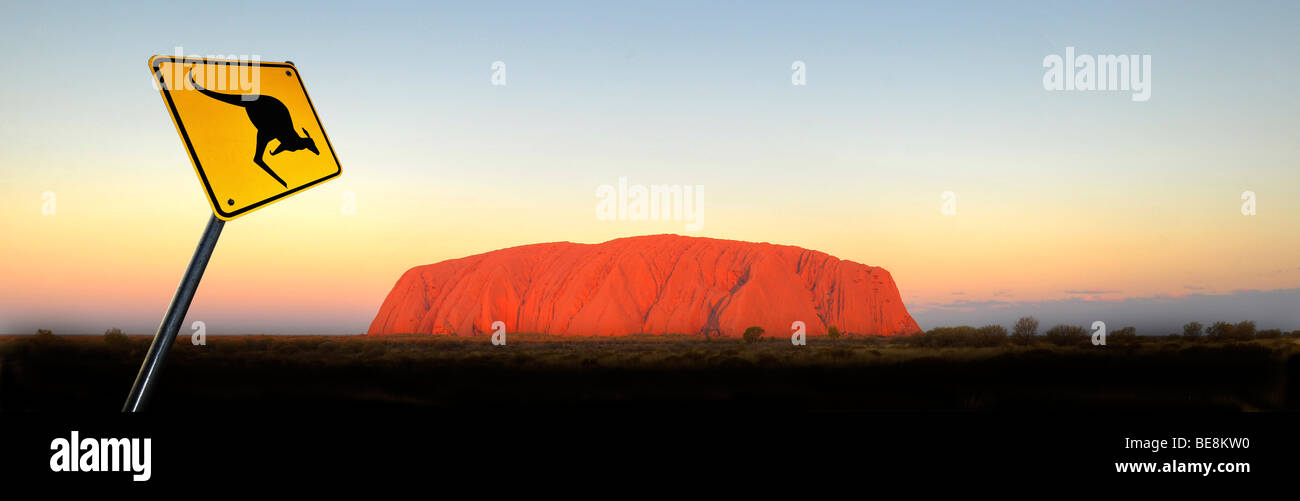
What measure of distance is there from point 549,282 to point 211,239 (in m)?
39.1

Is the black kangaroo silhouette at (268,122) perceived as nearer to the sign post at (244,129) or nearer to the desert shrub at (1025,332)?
the sign post at (244,129)

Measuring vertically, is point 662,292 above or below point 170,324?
below

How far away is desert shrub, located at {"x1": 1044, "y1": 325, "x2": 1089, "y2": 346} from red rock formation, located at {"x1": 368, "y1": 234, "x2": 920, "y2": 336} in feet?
89.6

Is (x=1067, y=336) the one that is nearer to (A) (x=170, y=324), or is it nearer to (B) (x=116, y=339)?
(A) (x=170, y=324)

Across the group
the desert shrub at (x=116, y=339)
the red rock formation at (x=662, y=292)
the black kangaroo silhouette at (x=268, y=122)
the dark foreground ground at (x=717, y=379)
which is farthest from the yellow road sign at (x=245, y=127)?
the red rock formation at (x=662, y=292)

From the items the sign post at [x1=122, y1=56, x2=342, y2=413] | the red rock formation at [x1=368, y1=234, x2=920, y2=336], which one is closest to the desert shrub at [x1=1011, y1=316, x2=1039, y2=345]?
the sign post at [x1=122, y1=56, x2=342, y2=413]

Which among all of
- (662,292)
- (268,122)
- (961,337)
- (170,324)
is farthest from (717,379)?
(662,292)

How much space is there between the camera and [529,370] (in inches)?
197

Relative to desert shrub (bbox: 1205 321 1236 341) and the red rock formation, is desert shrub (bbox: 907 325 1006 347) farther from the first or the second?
the red rock formation

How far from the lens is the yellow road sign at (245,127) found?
53.3 inches

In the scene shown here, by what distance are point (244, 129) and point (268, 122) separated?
1.9 inches

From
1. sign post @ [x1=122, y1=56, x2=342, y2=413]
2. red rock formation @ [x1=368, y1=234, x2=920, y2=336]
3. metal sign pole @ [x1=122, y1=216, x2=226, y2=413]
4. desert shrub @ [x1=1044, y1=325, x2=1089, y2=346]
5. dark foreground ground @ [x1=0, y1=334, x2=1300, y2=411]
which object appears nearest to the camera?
metal sign pole @ [x1=122, y1=216, x2=226, y2=413]

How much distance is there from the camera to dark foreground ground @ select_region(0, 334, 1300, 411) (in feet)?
15.7

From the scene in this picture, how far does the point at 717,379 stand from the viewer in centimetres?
507
